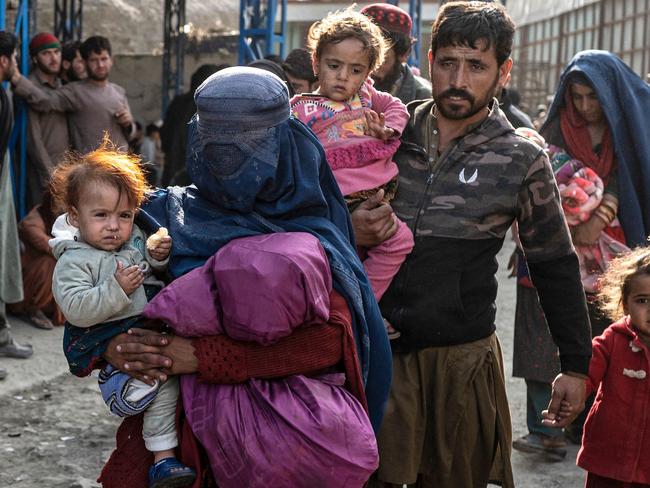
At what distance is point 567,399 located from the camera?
326 centimetres

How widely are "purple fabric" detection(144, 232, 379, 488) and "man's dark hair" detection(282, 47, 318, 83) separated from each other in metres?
3.87

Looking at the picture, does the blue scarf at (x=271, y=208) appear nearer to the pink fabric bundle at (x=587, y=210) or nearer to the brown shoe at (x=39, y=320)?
the pink fabric bundle at (x=587, y=210)

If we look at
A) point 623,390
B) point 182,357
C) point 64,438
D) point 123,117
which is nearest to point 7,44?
point 123,117

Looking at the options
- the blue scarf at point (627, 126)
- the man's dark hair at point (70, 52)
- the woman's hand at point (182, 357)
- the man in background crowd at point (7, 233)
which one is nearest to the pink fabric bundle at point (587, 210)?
the blue scarf at point (627, 126)

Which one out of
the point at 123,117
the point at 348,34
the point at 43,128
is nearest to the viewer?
the point at 348,34

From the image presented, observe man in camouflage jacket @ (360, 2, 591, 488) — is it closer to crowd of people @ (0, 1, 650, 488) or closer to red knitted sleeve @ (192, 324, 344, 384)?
crowd of people @ (0, 1, 650, 488)

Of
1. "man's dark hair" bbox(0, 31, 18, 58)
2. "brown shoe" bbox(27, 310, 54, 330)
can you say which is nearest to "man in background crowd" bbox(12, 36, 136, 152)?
"man's dark hair" bbox(0, 31, 18, 58)

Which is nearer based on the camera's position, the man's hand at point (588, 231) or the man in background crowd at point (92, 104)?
the man's hand at point (588, 231)

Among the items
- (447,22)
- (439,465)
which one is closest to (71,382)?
(439,465)

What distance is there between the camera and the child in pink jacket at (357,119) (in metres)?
3.17

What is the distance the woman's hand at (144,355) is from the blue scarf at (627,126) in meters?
3.20

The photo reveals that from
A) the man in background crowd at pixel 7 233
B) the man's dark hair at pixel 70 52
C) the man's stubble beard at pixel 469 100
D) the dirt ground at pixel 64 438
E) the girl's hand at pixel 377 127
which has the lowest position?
the dirt ground at pixel 64 438

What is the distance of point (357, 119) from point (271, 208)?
95 cm

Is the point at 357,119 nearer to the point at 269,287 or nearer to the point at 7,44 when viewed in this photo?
the point at 269,287
